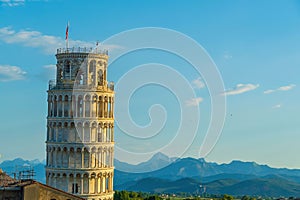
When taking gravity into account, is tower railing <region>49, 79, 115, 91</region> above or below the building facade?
above

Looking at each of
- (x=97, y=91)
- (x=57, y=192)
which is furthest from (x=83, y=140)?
(x=57, y=192)

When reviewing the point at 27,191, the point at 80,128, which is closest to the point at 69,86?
the point at 80,128

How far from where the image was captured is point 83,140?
86438 mm

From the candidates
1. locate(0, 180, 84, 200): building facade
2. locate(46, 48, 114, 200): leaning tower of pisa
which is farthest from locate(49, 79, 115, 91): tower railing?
locate(0, 180, 84, 200): building facade

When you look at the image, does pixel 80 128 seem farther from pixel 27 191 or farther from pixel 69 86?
pixel 27 191

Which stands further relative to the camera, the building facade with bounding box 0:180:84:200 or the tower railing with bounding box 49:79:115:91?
the tower railing with bounding box 49:79:115:91

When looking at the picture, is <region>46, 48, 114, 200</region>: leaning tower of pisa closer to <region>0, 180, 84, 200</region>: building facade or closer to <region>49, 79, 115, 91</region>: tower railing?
<region>49, 79, 115, 91</region>: tower railing

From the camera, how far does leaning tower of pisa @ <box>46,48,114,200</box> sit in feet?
282

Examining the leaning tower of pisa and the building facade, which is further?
the leaning tower of pisa

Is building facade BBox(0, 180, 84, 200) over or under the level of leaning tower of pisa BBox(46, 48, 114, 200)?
under

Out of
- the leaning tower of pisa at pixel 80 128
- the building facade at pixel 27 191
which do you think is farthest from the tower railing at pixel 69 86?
the building facade at pixel 27 191

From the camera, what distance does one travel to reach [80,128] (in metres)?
86.4

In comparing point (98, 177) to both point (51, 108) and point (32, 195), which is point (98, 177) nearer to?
point (51, 108)

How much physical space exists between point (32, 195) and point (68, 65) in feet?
109
